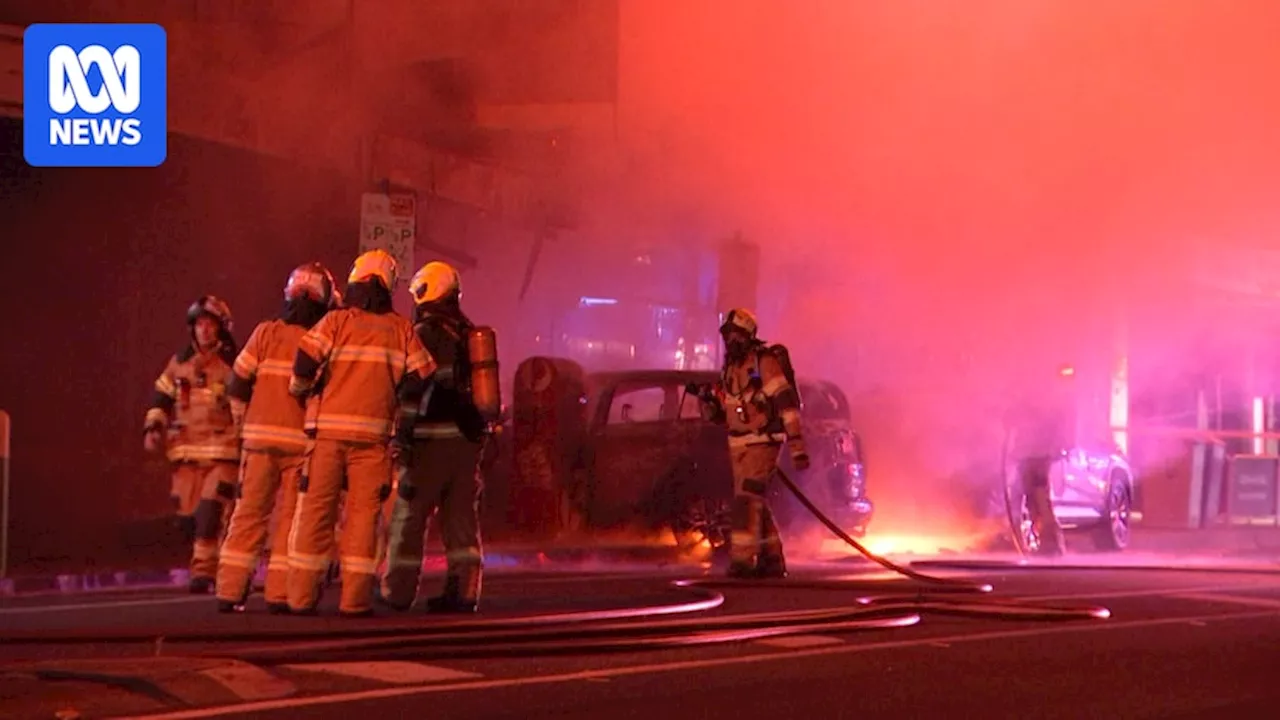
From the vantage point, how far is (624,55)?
13.9m

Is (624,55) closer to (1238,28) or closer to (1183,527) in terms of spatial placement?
(1238,28)

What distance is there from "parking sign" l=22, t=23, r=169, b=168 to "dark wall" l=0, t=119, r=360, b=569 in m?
0.25

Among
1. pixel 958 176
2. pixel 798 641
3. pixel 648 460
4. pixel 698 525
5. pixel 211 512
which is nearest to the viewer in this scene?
pixel 798 641

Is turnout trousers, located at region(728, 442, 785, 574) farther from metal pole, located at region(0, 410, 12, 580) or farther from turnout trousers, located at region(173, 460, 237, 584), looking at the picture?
metal pole, located at region(0, 410, 12, 580)

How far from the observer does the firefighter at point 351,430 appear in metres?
7.82

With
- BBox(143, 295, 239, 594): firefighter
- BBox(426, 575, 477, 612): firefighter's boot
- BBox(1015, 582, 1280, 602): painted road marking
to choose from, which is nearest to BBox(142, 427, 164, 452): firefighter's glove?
BBox(143, 295, 239, 594): firefighter

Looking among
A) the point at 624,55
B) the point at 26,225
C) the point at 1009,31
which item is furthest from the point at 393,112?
the point at 1009,31

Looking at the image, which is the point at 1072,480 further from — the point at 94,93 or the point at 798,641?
the point at 94,93

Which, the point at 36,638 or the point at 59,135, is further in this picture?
the point at 59,135

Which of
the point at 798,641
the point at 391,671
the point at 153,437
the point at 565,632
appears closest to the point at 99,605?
the point at 153,437

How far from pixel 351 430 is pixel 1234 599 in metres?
5.23

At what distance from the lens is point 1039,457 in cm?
1424

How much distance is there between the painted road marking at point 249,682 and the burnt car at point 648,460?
6572mm

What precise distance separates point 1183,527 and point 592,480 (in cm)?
845
